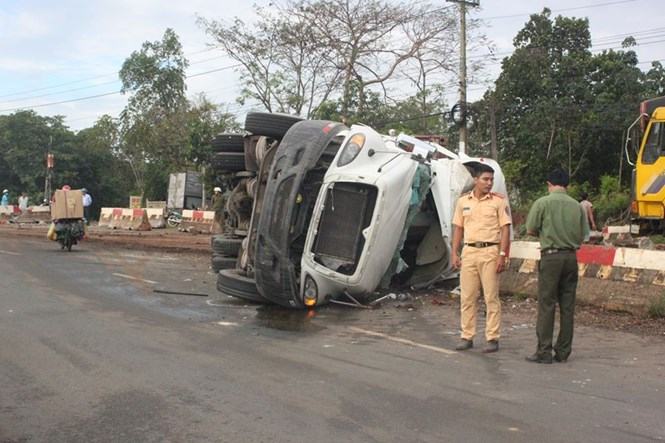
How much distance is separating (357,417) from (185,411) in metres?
1.14

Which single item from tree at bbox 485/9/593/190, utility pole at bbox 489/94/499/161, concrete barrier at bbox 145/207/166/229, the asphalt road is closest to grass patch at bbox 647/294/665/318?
the asphalt road

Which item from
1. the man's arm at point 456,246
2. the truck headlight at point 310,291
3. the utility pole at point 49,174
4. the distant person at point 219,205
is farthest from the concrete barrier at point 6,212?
the man's arm at point 456,246

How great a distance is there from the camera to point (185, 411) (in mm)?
4711

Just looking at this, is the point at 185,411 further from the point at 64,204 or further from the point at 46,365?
the point at 64,204

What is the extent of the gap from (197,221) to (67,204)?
988 centimetres

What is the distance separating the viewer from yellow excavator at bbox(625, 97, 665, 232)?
1608cm

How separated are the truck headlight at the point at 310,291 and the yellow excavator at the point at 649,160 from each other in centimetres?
1051

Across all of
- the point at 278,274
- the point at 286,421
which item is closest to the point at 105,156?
the point at 278,274

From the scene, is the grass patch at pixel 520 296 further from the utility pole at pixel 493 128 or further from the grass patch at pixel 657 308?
the utility pole at pixel 493 128

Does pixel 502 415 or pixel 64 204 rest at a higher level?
pixel 64 204

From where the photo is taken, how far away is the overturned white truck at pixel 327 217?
330 inches

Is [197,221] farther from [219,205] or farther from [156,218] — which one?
[219,205]

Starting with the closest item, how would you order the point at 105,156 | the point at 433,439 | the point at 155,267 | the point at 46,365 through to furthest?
the point at 433,439 < the point at 46,365 < the point at 155,267 < the point at 105,156

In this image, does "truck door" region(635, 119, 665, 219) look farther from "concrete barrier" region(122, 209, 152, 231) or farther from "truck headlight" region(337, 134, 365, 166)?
"concrete barrier" region(122, 209, 152, 231)
